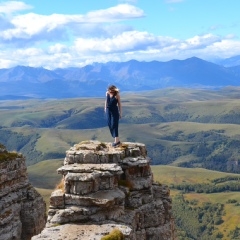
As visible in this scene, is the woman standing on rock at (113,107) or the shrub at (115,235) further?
the woman standing on rock at (113,107)

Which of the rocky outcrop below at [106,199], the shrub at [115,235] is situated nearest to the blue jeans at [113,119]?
the rocky outcrop below at [106,199]

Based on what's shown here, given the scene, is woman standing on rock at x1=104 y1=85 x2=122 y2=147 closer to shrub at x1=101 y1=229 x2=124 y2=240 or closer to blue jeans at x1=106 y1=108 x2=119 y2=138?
blue jeans at x1=106 y1=108 x2=119 y2=138

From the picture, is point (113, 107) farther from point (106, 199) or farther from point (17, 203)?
point (17, 203)

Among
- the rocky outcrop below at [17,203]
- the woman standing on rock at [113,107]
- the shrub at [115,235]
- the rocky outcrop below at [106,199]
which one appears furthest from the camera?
the rocky outcrop below at [17,203]

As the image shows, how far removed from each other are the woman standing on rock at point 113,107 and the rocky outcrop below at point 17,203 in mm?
15631

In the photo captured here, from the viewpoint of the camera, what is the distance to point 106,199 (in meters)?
37.6

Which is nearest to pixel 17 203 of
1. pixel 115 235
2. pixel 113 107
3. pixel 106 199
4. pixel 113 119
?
pixel 113 119

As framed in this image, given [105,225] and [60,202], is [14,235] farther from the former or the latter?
[105,225]

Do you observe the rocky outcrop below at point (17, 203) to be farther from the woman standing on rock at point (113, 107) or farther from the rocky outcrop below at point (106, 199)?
the woman standing on rock at point (113, 107)

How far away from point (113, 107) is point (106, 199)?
39.9ft

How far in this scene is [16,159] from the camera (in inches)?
2071

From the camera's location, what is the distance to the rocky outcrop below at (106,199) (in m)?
36.3

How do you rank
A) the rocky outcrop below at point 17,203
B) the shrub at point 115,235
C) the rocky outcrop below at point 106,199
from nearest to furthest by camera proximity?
the shrub at point 115,235 → the rocky outcrop below at point 106,199 → the rocky outcrop below at point 17,203

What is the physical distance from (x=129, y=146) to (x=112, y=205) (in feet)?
28.2
